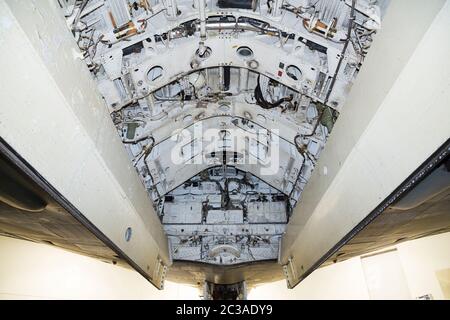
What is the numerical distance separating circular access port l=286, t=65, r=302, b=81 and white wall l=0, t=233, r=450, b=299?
5016 millimetres

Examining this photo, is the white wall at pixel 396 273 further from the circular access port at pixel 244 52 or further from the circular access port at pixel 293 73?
the circular access port at pixel 244 52

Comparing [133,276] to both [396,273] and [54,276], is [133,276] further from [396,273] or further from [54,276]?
[396,273]

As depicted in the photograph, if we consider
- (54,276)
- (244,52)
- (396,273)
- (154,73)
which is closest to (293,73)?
(244,52)

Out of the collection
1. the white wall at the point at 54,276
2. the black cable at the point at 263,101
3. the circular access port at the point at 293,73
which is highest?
the black cable at the point at 263,101

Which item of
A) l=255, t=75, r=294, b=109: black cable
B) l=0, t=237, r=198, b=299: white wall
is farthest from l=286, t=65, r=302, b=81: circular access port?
l=0, t=237, r=198, b=299: white wall

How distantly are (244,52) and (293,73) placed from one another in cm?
73

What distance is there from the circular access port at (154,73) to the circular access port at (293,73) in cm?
172

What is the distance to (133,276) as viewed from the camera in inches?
324

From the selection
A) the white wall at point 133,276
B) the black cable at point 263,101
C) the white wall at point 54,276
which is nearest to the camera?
→ the black cable at point 263,101

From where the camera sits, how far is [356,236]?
2816mm

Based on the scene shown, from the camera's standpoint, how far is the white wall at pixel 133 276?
4758 mm

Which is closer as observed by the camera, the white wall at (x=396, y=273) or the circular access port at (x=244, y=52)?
the circular access port at (x=244, y=52)

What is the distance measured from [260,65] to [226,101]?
1077 millimetres

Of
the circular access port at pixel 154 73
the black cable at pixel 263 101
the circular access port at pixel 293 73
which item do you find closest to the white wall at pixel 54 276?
the circular access port at pixel 154 73
